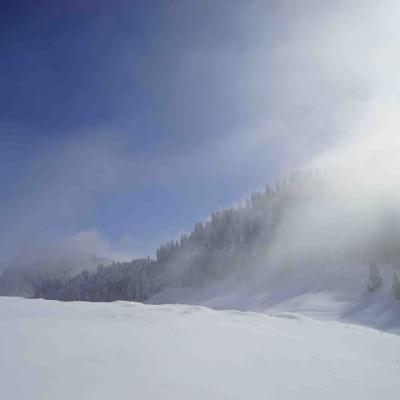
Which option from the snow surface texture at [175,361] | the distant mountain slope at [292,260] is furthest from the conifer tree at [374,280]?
the snow surface texture at [175,361]

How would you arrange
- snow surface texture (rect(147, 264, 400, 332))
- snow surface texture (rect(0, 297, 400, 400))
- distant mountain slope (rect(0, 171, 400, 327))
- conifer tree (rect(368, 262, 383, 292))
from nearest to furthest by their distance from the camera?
snow surface texture (rect(0, 297, 400, 400))
snow surface texture (rect(147, 264, 400, 332))
conifer tree (rect(368, 262, 383, 292))
distant mountain slope (rect(0, 171, 400, 327))

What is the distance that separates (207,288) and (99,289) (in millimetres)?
73255

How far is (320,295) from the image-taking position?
88.2 metres

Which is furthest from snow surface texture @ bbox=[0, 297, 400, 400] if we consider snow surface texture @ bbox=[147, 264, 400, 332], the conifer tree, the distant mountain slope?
the conifer tree

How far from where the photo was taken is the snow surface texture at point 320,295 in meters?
70.2

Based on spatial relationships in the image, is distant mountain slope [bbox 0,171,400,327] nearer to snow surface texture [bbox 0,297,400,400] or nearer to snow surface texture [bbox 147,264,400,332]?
snow surface texture [bbox 147,264,400,332]

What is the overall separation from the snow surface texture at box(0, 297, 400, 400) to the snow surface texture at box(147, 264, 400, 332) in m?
50.0

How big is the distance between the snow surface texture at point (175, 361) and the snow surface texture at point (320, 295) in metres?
50.0

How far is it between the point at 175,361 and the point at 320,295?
276 feet

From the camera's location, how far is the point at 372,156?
15050 cm

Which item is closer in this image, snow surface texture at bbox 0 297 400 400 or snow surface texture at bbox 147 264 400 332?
snow surface texture at bbox 0 297 400 400

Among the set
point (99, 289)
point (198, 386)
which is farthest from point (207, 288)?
point (198, 386)

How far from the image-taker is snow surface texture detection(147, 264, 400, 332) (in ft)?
230

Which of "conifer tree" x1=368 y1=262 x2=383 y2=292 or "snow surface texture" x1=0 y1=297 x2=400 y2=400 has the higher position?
"conifer tree" x1=368 y1=262 x2=383 y2=292
